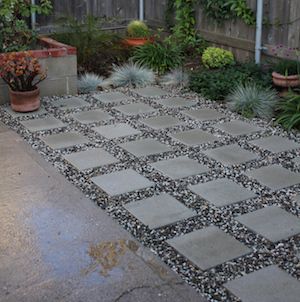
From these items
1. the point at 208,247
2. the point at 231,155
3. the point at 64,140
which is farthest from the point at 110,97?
the point at 208,247

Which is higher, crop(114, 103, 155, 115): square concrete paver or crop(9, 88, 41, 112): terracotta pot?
crop(9, 88, 41, 112): terracotta pot

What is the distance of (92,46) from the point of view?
6465mm

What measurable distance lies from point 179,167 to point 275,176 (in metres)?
0.67

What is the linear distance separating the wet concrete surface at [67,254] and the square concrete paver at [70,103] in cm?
184

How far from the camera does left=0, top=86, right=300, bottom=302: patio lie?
8.70 feet

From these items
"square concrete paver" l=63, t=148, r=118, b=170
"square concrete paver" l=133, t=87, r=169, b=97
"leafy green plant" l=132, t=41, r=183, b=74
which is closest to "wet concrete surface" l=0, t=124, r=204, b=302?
"square concrete paver" l=63, t=148, r=118, b=170

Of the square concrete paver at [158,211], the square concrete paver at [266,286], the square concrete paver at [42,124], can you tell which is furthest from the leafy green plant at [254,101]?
the square concrete paver at [266,286]

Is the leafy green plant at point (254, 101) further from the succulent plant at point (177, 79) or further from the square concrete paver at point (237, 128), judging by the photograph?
the succulent plant at point (177, 79)

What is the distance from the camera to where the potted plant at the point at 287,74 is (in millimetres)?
5230

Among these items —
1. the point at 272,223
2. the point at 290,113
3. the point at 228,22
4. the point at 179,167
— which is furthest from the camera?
the point at 228,22

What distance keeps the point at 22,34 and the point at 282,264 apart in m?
4.20

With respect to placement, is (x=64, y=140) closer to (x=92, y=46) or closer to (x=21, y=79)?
(x=21, y=79)

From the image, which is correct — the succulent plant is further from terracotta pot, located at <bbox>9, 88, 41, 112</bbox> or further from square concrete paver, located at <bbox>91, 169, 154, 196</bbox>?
square concrete paver, located at <bbox>91, 169, 154, 196</bbox>

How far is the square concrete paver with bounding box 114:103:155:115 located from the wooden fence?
5.53 ft
